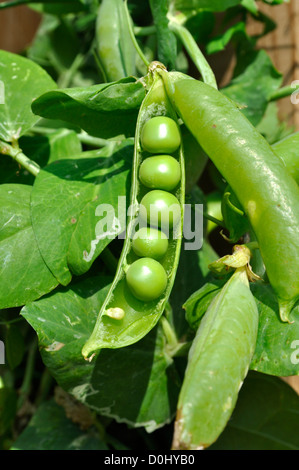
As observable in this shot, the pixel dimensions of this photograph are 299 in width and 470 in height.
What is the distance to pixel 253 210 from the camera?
669 mm

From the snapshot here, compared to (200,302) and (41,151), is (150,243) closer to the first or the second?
(200,302)

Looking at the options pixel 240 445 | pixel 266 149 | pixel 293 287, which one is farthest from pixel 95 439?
pixel 266 149

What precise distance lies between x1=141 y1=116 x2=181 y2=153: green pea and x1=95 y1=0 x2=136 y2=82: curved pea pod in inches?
10.1

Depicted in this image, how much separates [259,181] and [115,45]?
474 mm

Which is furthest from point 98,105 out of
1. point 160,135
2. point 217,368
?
point 217,368

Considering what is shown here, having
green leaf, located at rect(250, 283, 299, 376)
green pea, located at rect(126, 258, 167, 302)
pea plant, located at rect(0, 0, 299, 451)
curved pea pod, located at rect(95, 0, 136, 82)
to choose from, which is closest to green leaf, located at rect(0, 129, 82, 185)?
pea plant, located at rect(0, 0, 299, 451)

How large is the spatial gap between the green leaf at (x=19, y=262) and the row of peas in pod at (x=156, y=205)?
7.4 inches

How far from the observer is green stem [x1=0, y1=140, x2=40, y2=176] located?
92 centimetres

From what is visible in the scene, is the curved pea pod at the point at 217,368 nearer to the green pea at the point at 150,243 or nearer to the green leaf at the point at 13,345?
the green pea at the point at 150,243

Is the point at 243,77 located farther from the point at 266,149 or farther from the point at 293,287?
the point at 293,287

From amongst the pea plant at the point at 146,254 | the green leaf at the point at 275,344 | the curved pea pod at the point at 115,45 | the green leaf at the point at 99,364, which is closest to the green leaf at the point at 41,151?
the pea plant at the point at 146,254

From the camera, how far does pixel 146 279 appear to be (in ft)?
2.18

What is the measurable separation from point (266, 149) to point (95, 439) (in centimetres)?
64

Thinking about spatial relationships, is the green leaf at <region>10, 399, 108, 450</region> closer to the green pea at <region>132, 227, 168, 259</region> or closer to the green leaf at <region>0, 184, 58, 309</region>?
the green leaf at <region>0, 184, 58, 309</region>
